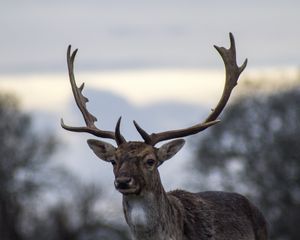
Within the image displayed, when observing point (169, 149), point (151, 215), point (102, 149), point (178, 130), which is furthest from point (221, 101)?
point (151, 215)

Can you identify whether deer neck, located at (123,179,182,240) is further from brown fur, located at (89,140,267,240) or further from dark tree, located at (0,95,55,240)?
dark tree, located at (0,95,55,240)

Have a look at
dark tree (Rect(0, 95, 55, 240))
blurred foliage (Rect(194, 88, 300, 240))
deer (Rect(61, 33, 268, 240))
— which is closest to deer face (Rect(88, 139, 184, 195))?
deer (Rect(61, 33, 268, 240))

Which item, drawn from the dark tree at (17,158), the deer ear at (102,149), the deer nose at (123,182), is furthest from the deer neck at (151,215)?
the dark tree at (17,158)

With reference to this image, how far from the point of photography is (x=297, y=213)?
251ft

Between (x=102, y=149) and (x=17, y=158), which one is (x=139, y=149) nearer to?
(x=102, y=149)

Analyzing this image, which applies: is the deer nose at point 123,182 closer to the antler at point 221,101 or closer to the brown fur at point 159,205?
the brown fur at point 159,205

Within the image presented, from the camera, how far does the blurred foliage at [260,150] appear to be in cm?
7738

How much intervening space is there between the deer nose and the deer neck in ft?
1.66

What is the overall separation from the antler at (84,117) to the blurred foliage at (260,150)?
50566 millimetres

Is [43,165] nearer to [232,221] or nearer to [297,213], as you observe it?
[297,213]

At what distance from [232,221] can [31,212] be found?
62.5 metres

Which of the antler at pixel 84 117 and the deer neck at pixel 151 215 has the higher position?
the antler at pixel 84 117

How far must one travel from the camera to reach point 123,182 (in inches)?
875

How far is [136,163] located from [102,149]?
132 cm
